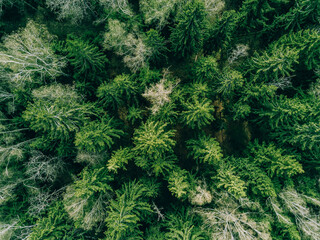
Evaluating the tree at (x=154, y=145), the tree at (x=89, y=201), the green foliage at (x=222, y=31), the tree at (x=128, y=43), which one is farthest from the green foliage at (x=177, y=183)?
the green foliage at (x=222, y=31)

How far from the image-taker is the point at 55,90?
41.1 feet

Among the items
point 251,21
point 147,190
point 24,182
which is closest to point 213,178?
point 147,190

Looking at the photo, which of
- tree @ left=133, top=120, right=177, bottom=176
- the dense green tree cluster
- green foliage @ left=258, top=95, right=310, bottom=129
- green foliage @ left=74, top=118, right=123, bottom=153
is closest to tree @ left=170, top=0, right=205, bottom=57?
the dense green tree cluster

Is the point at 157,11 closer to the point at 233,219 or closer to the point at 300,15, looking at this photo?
the point at 300,15

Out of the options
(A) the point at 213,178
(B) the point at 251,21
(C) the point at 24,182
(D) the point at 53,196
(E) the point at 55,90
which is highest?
(B) the point at 251,21

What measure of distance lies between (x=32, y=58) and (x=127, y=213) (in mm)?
13535

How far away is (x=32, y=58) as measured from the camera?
12.5 meters

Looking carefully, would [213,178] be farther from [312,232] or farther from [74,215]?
[74,215]

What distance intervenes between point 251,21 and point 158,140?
12.2 metres

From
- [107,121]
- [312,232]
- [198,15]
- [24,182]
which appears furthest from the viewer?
[24,182]

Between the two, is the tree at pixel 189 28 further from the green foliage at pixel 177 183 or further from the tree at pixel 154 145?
the green foliage at pixel 177 183

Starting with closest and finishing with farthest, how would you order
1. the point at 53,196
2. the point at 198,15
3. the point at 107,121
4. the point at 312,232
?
the point at 198,15 → the point at 312,232 → the point at 107,121 → the point at 53,196

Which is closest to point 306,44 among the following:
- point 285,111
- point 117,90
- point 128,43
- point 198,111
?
point 285,111

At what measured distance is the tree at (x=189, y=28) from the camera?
400 inches
